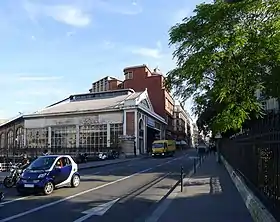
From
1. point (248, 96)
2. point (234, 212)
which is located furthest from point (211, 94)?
point (234, 212)

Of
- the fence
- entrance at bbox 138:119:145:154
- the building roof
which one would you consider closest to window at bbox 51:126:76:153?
the building roof

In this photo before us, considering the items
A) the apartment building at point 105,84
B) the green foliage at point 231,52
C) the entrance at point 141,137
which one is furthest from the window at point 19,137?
the green foliage at point 231,52

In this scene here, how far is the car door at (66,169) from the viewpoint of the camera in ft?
55.8

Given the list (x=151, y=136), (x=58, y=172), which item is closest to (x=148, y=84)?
(x=151, y=136)

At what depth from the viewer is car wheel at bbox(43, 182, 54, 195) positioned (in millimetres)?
15453

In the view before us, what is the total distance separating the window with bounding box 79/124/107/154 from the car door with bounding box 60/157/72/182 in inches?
2361

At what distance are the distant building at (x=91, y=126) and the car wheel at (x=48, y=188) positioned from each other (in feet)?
180

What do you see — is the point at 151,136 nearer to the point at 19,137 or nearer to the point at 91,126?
the point at 91,126

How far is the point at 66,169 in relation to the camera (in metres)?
17.4

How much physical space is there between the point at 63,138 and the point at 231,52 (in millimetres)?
73832

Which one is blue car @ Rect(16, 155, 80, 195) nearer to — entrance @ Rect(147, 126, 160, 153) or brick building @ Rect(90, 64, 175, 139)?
entrance @ Rect(147, 126, 160, 153)

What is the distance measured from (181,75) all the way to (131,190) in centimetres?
551

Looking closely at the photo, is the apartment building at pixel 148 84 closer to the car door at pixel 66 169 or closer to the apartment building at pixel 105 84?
the apartment building at pixel 105 84

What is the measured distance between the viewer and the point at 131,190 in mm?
17000
